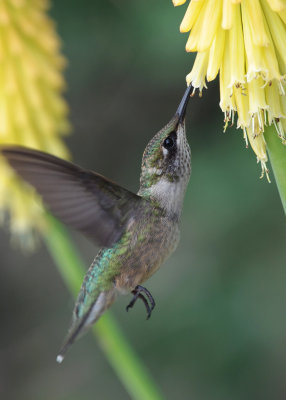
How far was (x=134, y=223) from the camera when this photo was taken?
10.2 ft

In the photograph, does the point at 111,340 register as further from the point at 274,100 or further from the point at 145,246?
the point at 274,100

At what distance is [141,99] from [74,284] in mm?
3938

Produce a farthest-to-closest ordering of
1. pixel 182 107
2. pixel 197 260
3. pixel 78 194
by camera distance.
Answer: pixel 197 260 < pixel 182 107 < pixel 78 194

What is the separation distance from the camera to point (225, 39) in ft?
8.28

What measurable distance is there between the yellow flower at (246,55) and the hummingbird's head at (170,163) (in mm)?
485

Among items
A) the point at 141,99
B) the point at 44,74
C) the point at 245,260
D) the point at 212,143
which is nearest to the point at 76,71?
the point at 141,99

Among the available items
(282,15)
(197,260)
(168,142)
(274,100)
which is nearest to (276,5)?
(282,15)

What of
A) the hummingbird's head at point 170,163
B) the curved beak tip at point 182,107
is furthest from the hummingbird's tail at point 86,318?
the curved beak tip at point 182,107

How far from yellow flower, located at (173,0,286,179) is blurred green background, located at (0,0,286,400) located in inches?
99.5

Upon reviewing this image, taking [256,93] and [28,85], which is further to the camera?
[28,85]

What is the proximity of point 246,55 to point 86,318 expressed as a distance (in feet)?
3.91

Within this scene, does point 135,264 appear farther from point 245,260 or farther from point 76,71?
point 76,71

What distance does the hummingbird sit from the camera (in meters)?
2.95

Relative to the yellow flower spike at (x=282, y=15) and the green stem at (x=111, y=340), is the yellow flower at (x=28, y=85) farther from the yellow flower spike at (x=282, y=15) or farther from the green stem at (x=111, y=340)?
the yellow flower spike at (x=282, y=15)
